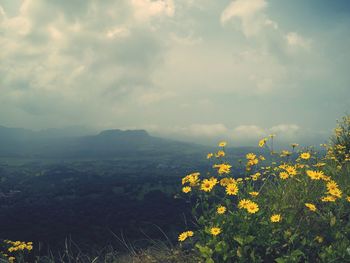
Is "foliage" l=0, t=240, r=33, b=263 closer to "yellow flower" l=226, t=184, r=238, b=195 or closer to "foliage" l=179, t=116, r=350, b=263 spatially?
"foliage" l=179, t=116, r=350, b=263

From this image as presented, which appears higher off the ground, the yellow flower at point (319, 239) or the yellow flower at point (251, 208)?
the yellow flower at point (251, 208)

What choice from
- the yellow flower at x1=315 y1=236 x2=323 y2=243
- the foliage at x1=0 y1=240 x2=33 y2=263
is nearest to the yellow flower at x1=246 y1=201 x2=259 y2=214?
the yellow flower at x1=315 y1=236 x2=323 y2=243

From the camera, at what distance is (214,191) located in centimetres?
604

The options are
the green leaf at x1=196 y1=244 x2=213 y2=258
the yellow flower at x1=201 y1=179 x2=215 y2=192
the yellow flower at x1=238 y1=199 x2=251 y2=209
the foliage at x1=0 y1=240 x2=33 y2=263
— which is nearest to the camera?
the green leaf at x1=196 y1=244 x2=213 y2=258

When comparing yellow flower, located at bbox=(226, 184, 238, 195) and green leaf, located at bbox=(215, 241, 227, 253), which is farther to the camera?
yellow flower, located at bbox=(226, 184, 238, 195)

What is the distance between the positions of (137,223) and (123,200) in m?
34.8

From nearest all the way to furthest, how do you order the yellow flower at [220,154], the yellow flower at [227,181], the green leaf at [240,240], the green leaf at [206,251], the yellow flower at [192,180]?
the green leaf at [240,240] < the green leaf at [206,251] < the yellow flower at [227,181] < the yellow flower at [192,180] < the yellow flower at [220,154]

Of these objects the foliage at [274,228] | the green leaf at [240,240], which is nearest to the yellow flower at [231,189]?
the foliage at [274,228]

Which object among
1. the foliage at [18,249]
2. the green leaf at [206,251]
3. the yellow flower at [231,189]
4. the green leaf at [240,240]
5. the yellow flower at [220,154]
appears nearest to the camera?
the green leaf at [240,240]

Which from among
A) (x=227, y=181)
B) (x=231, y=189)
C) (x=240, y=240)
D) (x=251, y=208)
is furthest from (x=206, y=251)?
(x=227, y=181)

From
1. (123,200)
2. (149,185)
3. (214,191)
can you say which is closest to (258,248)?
(214,191)

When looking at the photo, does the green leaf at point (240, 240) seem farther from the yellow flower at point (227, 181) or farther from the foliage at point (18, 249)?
the foliage at point (18, 249)

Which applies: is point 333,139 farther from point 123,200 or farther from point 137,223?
point 123,200

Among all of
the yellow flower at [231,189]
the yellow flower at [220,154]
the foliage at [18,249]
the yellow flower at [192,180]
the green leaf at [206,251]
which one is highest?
the yellow flower at [220,154]
